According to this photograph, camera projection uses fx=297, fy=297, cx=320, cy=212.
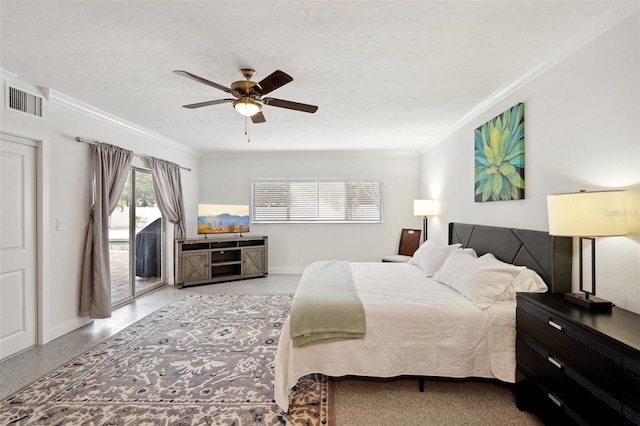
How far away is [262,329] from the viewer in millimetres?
3400

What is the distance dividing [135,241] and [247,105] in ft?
11.0

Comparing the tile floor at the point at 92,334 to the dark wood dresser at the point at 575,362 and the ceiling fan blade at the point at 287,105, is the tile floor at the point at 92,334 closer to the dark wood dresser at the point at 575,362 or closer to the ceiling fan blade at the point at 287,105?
the ceiling fan blade at the point at 287,105

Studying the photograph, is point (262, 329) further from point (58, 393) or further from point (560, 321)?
point (560, 321)

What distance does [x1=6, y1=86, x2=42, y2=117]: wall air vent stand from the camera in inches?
109

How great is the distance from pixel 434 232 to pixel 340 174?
7.29 feet

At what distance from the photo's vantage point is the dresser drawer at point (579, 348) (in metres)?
1.36

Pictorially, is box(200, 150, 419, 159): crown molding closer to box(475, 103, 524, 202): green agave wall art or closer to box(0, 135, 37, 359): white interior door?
box(475, 103, 524, 202): green agave wall art

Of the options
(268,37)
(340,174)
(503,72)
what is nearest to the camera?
(268,37)

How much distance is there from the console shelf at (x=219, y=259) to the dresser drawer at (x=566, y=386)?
185 inches

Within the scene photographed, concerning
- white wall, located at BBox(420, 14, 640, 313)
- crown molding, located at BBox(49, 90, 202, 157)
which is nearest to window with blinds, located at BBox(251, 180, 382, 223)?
crown molding, located at BBox(49, 90, 202, 157)

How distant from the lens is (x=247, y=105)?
254 centimetres

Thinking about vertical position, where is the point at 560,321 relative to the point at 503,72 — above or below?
below

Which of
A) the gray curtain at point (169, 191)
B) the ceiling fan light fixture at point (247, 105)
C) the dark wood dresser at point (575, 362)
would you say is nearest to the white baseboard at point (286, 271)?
the gray curtain at point (169, 191)

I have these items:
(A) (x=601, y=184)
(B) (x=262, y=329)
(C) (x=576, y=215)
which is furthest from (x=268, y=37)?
(B) (x=262, y=329)
